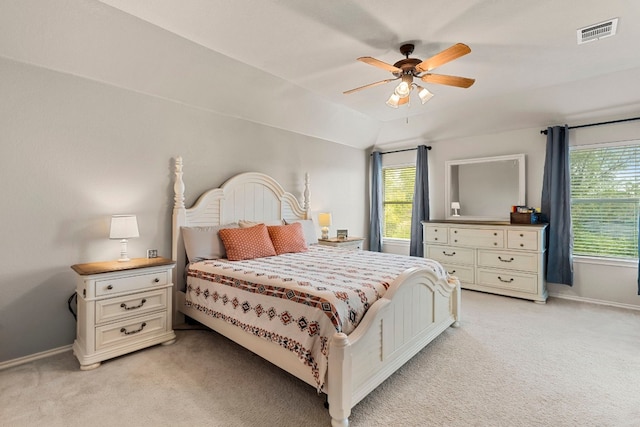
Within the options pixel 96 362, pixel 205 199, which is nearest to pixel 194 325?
pixel 96 362

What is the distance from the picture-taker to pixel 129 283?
8.46 ft

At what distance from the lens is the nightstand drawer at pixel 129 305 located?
2.45m

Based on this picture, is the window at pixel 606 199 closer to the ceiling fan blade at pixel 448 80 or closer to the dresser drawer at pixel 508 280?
the dresser drawer at pixel 508 280

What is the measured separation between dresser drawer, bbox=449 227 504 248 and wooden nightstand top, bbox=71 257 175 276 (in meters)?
3.85

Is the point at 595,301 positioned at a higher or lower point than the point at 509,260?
lower

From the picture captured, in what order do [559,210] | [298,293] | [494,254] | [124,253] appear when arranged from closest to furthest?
[298,293]
[124,253]
[559,210]
[494,254]

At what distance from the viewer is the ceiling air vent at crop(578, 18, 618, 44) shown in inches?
98.8

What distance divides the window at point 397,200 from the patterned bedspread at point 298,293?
8.89 feet

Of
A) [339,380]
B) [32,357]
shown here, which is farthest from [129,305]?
[339,380]

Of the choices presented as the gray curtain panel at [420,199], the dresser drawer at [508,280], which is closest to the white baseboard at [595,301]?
the dresser drawer at [508,280]

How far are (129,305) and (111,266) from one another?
36cm

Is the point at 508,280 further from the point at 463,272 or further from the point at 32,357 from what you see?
the point at 32,357

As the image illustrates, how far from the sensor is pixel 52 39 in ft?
7.98

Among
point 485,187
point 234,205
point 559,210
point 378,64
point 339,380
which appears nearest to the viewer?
point 339,380
